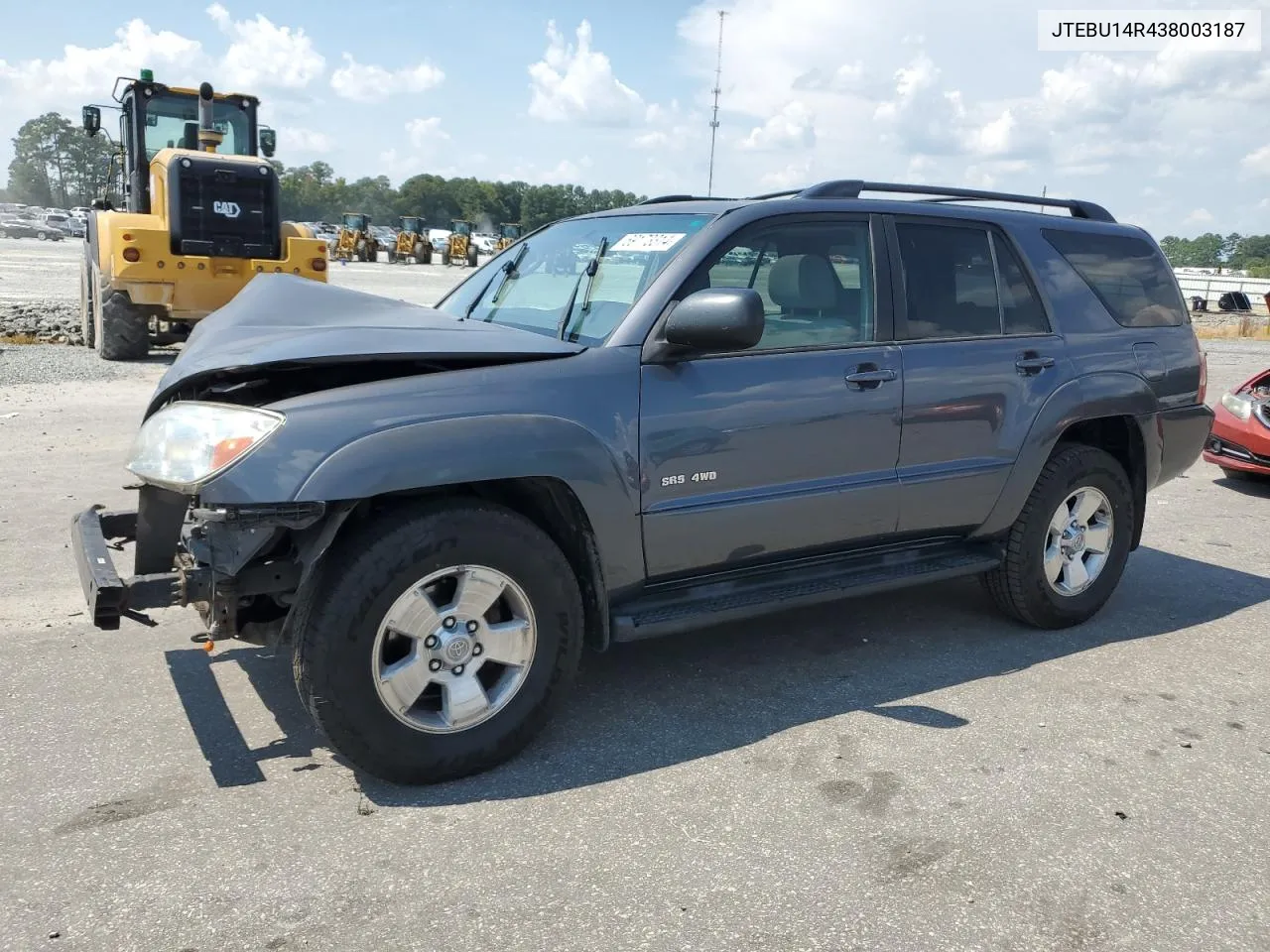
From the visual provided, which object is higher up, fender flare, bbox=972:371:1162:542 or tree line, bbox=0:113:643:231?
tree line, bbox=0:113:643:231

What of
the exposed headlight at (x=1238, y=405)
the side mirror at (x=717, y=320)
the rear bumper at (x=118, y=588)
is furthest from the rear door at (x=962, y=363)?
the exposed headlight at (x=1238, y=405)

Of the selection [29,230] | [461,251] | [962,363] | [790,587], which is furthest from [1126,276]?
[29,230]

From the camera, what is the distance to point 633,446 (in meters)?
3.52

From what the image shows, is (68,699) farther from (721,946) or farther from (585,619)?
(721,946)

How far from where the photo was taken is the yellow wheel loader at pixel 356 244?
42341 mm

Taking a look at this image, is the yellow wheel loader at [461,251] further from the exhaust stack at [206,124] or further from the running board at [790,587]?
the running board at [790,587]

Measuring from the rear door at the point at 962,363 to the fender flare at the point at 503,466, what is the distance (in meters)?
1.33

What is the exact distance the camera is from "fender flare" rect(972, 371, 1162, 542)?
4586 mm

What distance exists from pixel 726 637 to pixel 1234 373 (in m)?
14.5

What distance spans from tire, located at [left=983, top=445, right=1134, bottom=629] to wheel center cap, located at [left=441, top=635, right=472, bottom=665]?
262cm

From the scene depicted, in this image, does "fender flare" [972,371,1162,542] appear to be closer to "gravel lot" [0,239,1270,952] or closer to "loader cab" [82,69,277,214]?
"gravel lot" [0,239,1270,952]

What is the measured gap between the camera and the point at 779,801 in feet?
10.6

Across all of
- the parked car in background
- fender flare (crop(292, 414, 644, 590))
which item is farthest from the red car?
the parked car in background

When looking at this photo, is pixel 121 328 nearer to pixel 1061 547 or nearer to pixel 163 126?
pixel 163 126
